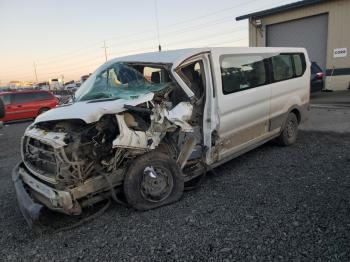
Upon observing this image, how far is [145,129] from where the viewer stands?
13.4 feet

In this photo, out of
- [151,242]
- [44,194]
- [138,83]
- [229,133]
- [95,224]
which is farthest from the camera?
[229,133]

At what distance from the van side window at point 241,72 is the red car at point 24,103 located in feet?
40.9

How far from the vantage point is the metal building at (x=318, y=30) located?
1573 centimetres

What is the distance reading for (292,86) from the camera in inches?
257

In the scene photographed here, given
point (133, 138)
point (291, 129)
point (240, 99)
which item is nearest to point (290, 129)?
point (291, 129)

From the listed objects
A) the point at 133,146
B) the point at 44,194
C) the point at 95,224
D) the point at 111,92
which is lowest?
the point at 95,224

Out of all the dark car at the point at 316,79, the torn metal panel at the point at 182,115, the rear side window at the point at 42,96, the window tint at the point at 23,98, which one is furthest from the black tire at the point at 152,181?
the rear side window at the point at 42,96

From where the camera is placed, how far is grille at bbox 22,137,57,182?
3791 mm

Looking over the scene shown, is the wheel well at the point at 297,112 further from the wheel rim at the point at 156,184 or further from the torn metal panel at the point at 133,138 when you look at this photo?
the torn metal panel at the point at 133,138

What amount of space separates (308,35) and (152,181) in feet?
51.8

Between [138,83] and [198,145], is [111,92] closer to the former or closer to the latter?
[138,83]

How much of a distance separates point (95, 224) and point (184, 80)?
214 cm

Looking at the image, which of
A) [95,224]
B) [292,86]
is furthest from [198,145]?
[292,86]

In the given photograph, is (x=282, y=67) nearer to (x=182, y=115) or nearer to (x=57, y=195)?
(x=182, y=115)
